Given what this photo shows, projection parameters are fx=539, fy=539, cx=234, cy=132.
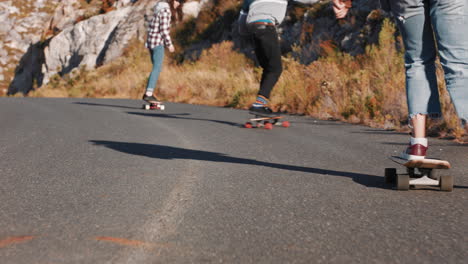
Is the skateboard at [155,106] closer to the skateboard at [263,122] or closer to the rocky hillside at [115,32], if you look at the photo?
the skateboard at [263,122]

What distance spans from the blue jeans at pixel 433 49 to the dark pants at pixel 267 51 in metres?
3.53

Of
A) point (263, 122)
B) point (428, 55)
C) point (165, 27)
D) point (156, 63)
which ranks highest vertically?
point (165, 27)

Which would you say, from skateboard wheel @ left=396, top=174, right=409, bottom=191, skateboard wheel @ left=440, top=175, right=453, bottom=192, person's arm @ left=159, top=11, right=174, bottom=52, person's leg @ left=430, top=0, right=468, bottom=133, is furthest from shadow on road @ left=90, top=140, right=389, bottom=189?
person's arm @ left=159, top=11, right=174, bottom=52

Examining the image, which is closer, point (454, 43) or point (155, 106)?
point (454, 43)

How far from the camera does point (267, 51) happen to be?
675 centimetres

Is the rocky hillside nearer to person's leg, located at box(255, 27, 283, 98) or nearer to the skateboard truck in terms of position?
the skateboard truck

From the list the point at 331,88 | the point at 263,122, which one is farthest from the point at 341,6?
the point at 331,88

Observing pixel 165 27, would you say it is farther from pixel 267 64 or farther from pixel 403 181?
pixel 403 181

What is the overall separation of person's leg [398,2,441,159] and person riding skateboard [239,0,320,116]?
356 centimetres

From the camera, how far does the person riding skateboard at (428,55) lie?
114 inches

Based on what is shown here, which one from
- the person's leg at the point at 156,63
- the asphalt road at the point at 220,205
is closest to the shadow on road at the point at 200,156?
the asphalt road at the point at 220,205

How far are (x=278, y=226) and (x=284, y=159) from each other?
1994 millimetres

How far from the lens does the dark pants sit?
263 inches

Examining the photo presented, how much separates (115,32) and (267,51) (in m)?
25.0
